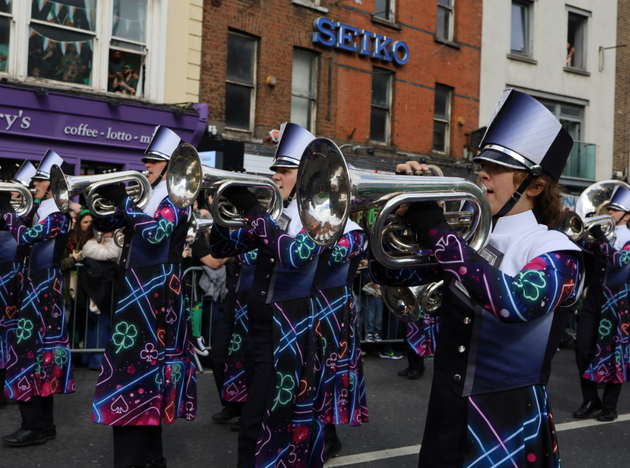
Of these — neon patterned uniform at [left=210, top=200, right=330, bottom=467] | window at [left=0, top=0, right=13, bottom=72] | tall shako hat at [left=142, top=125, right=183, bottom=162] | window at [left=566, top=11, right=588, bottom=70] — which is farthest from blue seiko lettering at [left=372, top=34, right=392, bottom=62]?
neon patterned uniform at [left=210, top=200, right=330, bottom=467]

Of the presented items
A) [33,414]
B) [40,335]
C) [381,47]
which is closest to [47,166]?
[40,335]

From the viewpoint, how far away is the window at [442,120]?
17.7 metres

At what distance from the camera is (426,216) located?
7.86 feet

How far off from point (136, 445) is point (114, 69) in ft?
30.4

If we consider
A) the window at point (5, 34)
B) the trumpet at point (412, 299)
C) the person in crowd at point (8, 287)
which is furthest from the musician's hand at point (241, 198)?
the window at point (5, 34)

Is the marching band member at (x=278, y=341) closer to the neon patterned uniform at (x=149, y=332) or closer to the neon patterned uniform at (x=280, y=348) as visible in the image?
the neon patterned uniform at (x=280, y=348)

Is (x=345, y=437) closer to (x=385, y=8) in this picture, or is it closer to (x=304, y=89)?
(x=304, y=89)

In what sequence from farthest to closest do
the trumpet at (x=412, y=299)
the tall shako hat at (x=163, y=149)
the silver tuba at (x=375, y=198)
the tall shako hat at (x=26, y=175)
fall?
the tall shako hat at (x=26, y=175)
the tall shako hat at (x=163, y=149)
the trumpet at (x=412, y=299)
the silver tuba at (x=375, y=198)

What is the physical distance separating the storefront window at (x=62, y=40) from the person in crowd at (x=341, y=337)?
8.10 m

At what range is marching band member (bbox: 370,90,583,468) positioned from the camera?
248 centimetres

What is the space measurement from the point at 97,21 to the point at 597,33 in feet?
49.8

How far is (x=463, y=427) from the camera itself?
8.27ft

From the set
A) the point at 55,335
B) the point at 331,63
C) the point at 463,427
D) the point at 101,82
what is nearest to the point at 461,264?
the point at 463,427

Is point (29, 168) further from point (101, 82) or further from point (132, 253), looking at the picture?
point (101, 82)
